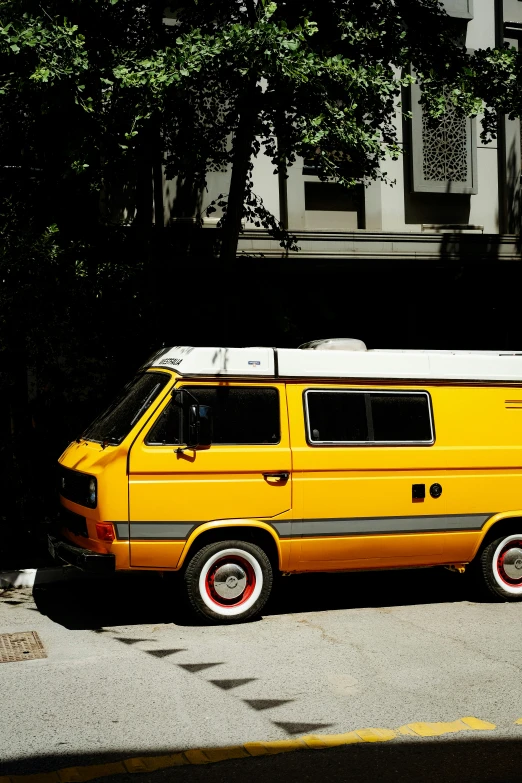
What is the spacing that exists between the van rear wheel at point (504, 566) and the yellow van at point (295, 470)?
0.05ft

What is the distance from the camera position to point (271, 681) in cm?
645

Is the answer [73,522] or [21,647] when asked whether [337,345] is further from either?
[21,647]

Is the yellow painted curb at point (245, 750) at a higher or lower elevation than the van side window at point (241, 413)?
lower

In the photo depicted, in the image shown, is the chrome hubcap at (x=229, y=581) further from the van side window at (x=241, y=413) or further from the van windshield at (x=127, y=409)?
the van windshield at (x=127, y=409)

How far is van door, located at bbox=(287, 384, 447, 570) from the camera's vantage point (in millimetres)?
8414

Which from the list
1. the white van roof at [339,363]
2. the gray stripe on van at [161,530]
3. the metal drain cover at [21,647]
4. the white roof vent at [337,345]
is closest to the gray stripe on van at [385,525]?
the gray stripe on van at [161,530]

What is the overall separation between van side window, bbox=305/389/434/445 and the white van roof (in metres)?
0.18

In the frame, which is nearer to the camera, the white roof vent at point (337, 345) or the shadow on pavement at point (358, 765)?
the shadow on pavement at point (358, 765)

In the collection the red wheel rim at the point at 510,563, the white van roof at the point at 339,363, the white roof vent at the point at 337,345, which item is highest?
the white roof vent at the point at 337,345

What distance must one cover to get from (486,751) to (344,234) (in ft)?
33.0

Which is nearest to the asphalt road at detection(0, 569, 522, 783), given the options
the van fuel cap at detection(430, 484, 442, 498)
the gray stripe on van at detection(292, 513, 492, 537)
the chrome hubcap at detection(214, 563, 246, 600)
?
the chrome hubcap at detection(214, 563, 246, 600)

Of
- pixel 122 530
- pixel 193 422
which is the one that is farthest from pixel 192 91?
pixel 122 530

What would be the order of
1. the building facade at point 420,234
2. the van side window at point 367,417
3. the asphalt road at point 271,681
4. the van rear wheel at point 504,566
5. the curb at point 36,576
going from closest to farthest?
the asphalt road at point 271,681
the van side window at point 367,417
the van rear wheel at point 504,566
the curb at point 36,576
the building facade at point 420,234

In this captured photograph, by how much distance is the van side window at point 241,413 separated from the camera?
8242 mm
